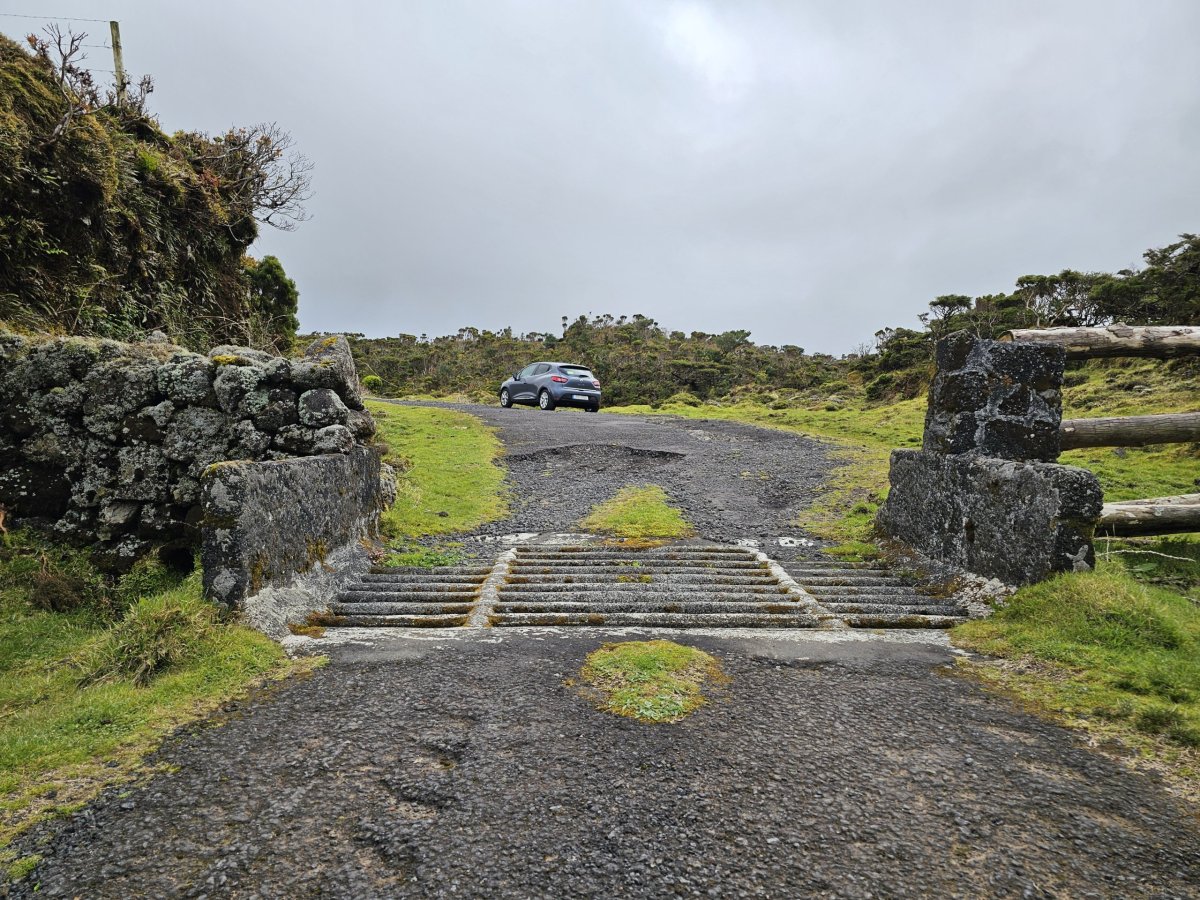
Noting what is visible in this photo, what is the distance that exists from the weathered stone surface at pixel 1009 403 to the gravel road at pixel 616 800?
2981mm

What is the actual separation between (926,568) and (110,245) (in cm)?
1051

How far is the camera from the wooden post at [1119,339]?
6.46 m

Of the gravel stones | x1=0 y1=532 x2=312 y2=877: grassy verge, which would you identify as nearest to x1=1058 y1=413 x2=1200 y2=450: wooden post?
the gravel stones

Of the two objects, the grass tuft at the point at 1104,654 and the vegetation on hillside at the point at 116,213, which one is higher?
the vegetation on hillside at the point at 116,213

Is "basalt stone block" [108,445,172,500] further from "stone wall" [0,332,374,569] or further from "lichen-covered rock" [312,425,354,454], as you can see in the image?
"lichen-covered rock" [312,425,354,454]

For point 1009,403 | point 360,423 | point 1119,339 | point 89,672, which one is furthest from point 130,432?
point 1119,339

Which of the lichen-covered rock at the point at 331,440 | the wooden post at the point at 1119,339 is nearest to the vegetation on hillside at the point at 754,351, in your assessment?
the wooden post at the point at 1119,339

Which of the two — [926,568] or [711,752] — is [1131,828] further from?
[926,568]

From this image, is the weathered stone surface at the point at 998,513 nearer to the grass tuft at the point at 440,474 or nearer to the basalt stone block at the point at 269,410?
the grass tuft at the point at 440,474

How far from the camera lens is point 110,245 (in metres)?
8.34

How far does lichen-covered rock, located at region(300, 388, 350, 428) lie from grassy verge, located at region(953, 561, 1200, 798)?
5.66 metres

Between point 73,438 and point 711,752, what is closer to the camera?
point 711,752

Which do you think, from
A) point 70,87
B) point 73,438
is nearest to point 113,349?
point 73,438

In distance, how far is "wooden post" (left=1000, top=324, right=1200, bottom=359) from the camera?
6.46 metres
